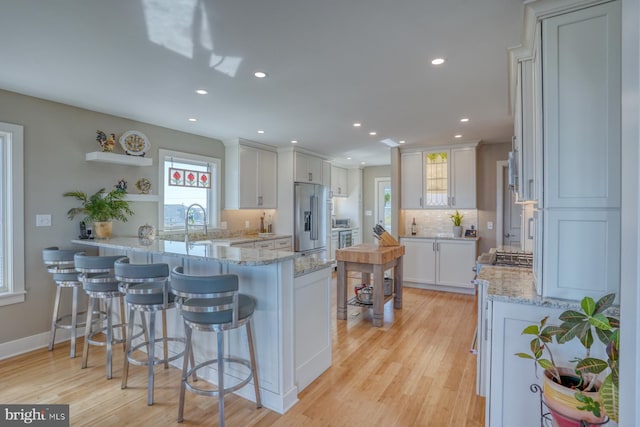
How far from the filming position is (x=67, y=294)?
344cm

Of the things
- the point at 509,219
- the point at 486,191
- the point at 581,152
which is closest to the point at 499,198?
the point at 486,191

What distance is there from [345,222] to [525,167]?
6.16 m

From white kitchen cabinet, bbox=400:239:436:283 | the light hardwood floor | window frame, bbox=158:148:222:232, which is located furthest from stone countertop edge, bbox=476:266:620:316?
window frame, bbox=158:148:222:232

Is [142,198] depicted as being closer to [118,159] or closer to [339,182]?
[118,159]

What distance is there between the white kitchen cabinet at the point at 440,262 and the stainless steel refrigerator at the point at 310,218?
166 cm

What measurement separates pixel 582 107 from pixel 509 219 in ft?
13.9

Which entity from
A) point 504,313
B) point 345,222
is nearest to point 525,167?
point 504,313

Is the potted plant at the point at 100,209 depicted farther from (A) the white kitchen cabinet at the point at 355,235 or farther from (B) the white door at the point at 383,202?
(B) the white door at the point at 383,202

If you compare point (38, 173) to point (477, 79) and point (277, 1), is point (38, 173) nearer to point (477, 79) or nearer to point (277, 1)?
point (277, 1)

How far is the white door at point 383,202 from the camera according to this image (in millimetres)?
8305

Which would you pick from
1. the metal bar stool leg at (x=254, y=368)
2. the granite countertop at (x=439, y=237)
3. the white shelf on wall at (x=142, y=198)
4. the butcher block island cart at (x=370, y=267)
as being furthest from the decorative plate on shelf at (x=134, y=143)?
the granite countertop at (x=439, y=237)

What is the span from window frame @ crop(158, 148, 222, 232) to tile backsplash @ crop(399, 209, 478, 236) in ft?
10.3

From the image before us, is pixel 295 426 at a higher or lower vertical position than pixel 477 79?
lower

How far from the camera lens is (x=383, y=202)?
8.34 m
